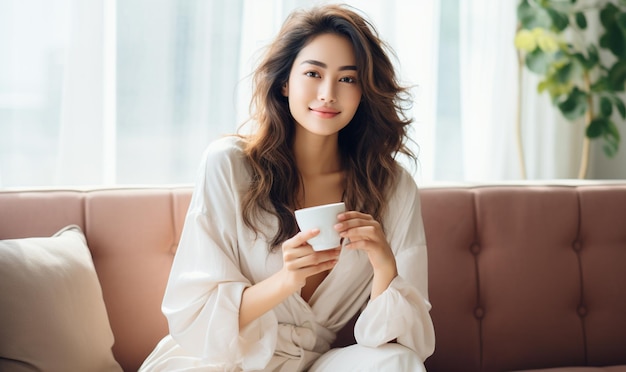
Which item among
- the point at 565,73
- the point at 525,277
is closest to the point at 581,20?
the point at 565,73

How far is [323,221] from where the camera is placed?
132 centimetres

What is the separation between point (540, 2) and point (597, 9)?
1.48 ft

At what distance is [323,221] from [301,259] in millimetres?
176

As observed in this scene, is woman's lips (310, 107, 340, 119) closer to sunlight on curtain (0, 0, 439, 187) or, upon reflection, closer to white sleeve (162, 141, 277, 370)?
white sleeve (162, 141, 277, 370)

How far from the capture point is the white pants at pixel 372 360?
154cm

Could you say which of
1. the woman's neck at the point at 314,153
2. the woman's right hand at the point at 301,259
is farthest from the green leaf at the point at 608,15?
the woman's right hand at the point at 301,259

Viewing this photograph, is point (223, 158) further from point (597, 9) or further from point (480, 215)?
point (597, 9)

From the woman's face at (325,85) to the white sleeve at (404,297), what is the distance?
0.96ft

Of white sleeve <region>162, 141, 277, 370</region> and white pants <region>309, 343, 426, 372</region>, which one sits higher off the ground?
white sleeve <region>162, 141, 277, 370</region>

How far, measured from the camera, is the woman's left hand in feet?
4.82

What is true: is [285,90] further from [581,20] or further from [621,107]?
[621,107]

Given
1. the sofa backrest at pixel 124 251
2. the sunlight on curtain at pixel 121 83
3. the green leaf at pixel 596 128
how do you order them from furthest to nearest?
the green leaf at pixel 596 128 → the sunlight on curtain at pixel 121 83 → the sofa backrest at pixel 124 251

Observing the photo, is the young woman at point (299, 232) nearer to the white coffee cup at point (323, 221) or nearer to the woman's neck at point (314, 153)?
the woman's neck at point (314, 153)

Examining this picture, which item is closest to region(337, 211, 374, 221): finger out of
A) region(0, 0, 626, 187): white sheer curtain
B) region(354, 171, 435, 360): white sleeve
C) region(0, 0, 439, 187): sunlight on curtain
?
region(354, 171, 435, 360): white sleeve
